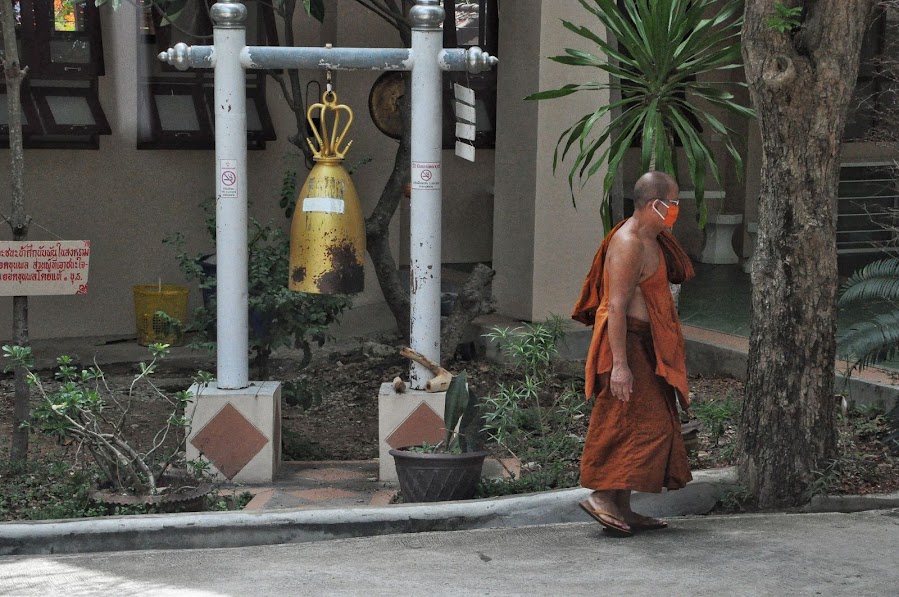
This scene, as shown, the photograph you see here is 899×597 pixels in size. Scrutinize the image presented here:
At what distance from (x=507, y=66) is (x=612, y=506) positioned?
532 centimetres

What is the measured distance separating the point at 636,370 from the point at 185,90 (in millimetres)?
6018

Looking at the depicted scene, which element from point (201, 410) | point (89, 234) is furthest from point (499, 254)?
point (201, 410)

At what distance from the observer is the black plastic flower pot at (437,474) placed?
18.9 ft

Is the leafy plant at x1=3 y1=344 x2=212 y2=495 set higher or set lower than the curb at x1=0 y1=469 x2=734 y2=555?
higher

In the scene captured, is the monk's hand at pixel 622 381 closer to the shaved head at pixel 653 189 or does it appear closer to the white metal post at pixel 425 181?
the shaved head at pixel 653 189

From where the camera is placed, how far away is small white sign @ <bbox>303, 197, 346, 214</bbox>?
20.4 feet

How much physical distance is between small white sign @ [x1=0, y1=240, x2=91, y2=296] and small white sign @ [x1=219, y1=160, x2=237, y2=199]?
2.52 feet

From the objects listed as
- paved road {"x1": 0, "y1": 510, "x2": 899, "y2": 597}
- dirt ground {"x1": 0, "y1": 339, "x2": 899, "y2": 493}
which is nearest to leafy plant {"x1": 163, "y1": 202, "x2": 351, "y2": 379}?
dirt ground {"x1": 0, "y1": 339, "x2": 899, "y2": 493}

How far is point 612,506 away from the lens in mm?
5387

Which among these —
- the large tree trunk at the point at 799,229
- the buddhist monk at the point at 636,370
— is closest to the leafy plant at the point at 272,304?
the buddhist monk at the point at 636,370

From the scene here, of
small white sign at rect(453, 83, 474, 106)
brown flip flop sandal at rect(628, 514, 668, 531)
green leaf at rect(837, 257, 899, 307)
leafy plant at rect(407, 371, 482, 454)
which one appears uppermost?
small white sign at rect(453, 83, 474, 106)

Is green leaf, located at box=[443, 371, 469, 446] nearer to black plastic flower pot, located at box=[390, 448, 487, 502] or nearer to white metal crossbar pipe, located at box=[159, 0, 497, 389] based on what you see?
black plastic flower pot, located at box=[390, 448, 487, 502]

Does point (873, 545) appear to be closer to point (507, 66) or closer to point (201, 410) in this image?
point (201, 410)

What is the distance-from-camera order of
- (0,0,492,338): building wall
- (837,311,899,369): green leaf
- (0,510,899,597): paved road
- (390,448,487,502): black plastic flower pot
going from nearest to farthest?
(0,510,899,597): paved road → (390,448,487,502): black plastic flower pot → (837,311,899,369): green leaf → (0,0,492,338): building wall
